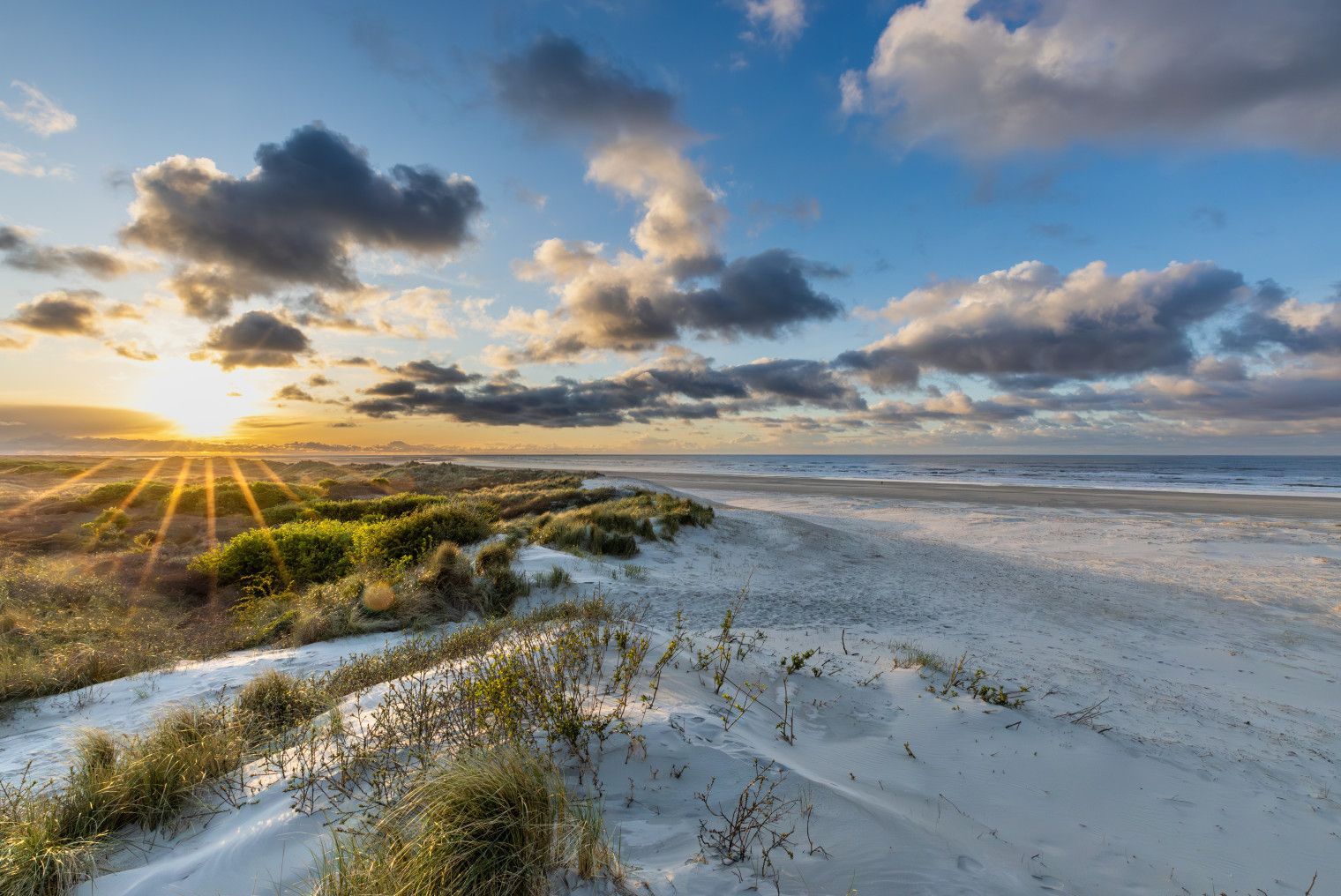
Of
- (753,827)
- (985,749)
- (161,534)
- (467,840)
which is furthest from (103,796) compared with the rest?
(161,534)

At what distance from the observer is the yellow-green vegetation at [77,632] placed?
5.77m

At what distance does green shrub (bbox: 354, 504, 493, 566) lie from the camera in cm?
1138

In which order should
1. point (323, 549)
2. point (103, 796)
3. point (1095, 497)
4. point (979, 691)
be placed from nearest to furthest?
point (103, 796) → point (979, 691) → point (323, 549) → point (1095, 497)

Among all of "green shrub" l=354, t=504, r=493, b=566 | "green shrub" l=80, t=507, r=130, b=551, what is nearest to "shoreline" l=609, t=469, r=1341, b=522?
"green shrub" l=354, t=504, r=493, b=566

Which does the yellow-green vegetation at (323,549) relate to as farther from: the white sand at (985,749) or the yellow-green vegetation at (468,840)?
the yellow-green vegetation at (468,840)

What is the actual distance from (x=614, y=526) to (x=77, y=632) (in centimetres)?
996

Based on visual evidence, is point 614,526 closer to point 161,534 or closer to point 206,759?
point 206,759

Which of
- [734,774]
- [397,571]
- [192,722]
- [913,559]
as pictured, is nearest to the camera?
[734,774]

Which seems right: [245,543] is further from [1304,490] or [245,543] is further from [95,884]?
[1304,490]

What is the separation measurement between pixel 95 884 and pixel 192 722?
146cm

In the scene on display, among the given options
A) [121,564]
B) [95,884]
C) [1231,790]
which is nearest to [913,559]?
[1231,790]

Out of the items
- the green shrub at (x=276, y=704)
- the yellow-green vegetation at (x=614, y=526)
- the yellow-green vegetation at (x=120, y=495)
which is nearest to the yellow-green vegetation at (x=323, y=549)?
the yellow-green vegetation at (x=614, y=526)

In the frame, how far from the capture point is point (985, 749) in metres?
4.59

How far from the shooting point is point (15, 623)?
7031 mm
